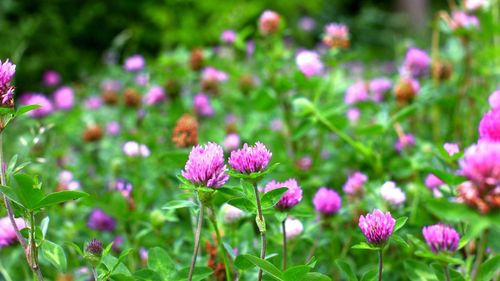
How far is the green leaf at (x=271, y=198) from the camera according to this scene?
827mm

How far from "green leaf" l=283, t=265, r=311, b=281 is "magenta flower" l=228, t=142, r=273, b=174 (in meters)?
0.14

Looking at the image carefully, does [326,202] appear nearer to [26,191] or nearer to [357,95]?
A: [26,191]

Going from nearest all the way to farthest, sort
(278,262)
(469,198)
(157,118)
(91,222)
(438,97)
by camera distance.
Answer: (469,198)
(278,262)
(91,222)
(438,97)
(157,118)

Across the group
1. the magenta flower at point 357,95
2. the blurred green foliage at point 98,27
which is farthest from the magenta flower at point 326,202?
the blurred green foliage at point 98,27

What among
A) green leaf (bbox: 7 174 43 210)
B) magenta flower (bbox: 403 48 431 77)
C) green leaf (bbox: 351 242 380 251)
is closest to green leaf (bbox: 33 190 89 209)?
green leaf (bbox: 7 174 43 210)

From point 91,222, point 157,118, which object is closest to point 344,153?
point 157,118

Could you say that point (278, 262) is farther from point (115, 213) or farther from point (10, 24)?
point (10, 24)

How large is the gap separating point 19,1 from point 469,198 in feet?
13.6

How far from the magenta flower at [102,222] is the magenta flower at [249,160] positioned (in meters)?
0.78

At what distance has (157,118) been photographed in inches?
77.5

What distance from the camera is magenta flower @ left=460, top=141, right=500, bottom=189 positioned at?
0.58m

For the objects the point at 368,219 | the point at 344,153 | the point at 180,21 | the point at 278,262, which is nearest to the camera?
the point at 368,219

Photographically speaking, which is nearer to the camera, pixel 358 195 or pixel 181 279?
pixel 181 279

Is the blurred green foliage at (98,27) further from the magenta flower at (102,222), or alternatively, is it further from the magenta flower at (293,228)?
the magenta flower at (293,228)
